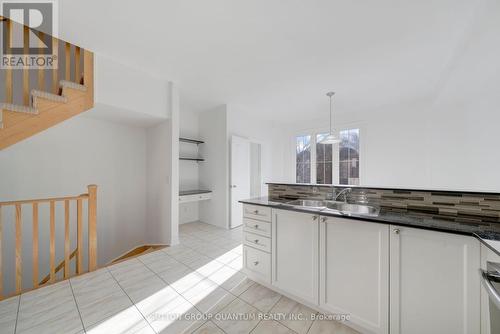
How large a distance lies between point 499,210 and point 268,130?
4.36m

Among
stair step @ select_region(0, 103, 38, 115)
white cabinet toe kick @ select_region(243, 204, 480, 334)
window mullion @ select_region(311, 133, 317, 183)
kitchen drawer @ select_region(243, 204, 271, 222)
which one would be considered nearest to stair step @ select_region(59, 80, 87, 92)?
stair step @ select_region(0, 103, 38, 115)

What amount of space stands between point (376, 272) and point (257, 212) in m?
1.10

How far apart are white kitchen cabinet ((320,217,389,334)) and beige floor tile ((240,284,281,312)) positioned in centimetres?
46

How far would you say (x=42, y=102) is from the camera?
2.10 meters

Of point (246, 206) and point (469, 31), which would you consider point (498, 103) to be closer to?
point (469, 31)

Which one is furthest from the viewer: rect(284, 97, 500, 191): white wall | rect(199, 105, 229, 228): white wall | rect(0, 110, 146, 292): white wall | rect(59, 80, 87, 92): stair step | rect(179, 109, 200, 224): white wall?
rect(179, 109, 200, 224): white wall

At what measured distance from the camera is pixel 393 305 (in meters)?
1.24

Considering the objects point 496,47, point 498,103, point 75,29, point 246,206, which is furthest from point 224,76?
point 498,103

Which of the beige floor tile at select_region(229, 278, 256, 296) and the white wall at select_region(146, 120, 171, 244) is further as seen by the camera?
the white wall at select_region(146, 120, 171, 244)

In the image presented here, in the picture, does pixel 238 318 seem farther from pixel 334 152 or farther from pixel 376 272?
Result: pixel 334 152

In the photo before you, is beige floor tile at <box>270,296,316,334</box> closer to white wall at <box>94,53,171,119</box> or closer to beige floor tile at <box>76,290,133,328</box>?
beige floor tile at <box>76,290,133,328</box>

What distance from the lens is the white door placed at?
12.8 feet

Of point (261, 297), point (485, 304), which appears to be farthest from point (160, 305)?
point (485, 304)

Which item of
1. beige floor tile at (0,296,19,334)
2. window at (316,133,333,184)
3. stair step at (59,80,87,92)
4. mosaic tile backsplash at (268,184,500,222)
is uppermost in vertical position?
stair step at (59,80,87,92)
